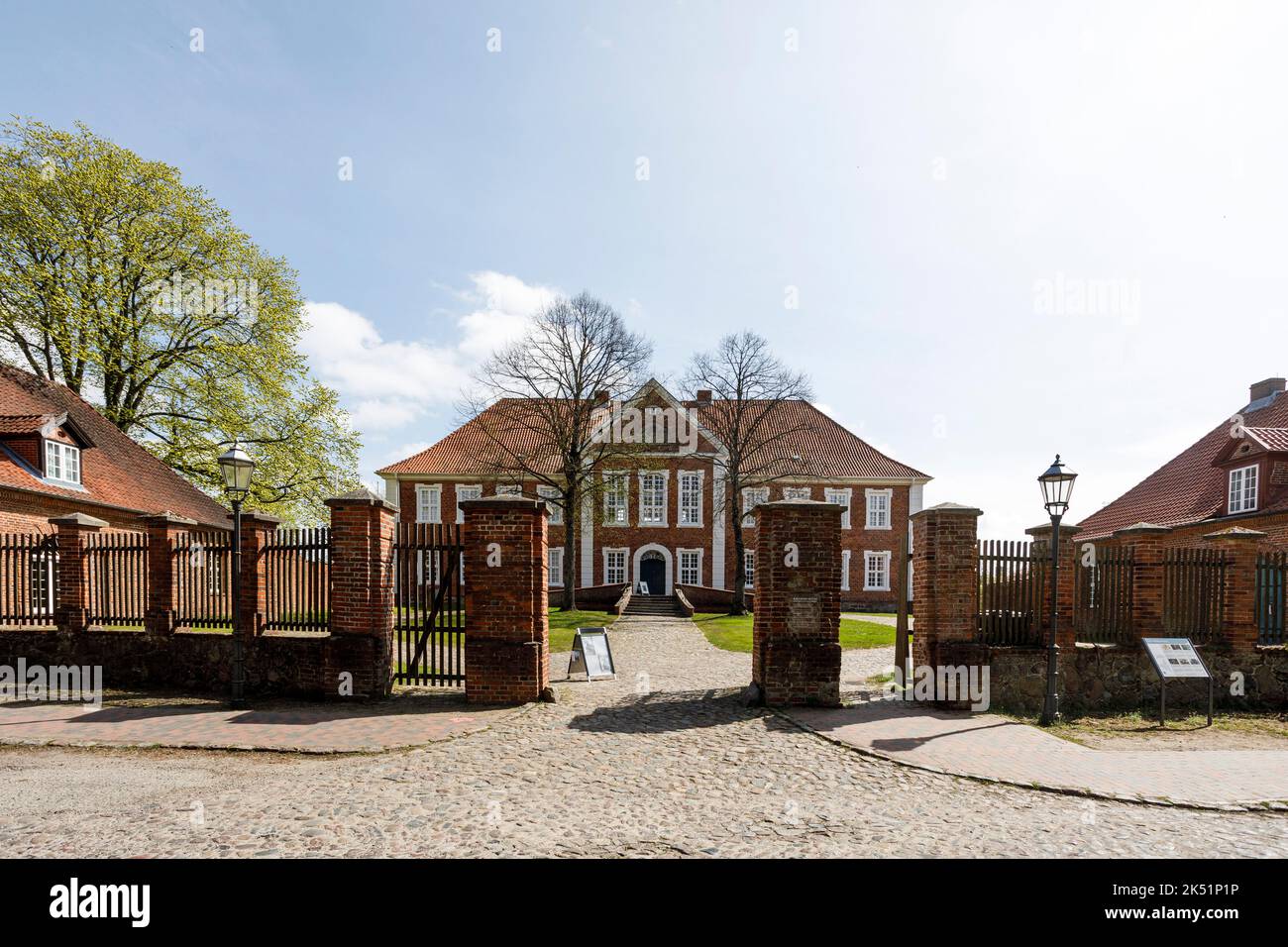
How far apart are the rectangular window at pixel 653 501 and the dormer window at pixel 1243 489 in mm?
20979

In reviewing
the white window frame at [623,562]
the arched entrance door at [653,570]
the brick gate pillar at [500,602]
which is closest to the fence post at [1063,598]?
the brick gate pillar at [500,602]

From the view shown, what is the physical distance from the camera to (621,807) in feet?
16.9

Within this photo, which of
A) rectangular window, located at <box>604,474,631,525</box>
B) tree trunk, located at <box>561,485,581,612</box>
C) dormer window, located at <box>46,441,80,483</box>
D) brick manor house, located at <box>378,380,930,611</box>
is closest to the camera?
dormer window, located at <box>46,441,80,483</box>

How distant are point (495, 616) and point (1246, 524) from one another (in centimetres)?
2151

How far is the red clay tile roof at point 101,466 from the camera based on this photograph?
1642cm

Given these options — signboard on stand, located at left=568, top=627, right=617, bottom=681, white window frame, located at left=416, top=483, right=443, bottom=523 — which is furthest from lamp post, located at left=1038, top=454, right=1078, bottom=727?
white window frame, located at left=416, top=483, right=443, bottom=523

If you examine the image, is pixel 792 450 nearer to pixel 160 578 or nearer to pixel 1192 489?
pixel 1192 489

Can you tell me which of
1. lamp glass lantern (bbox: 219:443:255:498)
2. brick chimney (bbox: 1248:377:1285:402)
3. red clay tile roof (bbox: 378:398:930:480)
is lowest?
lamp glass lantern (bbox: 219:443:255:498)

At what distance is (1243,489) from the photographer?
726 inches

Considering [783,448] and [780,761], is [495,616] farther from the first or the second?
[783,448]

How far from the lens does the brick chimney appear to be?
888 inches

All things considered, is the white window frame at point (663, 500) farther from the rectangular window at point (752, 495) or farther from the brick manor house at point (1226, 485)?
the brick manor house at point (1226, 485)

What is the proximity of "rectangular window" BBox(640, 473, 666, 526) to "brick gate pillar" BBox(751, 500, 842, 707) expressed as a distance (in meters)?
22.3

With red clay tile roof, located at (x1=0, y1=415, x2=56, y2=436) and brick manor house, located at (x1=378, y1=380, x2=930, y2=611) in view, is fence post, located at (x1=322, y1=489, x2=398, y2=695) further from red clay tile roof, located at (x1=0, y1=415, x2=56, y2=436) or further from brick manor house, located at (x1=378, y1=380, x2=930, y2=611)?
brick manor house, located at (x1=378, y1=380, x2=930, y2=611)
